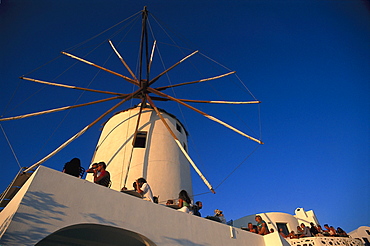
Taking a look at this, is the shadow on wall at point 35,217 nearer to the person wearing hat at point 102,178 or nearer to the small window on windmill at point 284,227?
the person wearing hat at point 102,178

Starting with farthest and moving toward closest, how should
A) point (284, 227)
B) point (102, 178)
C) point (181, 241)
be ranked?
1. point (284, 227)
2. point (102, 178)
3. point (181, 241)

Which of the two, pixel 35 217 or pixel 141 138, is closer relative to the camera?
pixel 35 217

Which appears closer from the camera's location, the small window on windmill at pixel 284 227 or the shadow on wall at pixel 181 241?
the shadow on wall at pixel 181 241

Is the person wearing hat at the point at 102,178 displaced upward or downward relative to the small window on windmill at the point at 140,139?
downward

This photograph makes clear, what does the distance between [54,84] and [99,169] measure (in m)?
6.64

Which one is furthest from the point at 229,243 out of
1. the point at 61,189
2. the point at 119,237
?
→ the point at 61,189

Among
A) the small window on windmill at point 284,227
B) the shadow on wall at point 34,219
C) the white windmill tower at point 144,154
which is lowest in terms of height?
the shadow on wall at point 34,219

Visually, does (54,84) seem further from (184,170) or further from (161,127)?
(184,170)

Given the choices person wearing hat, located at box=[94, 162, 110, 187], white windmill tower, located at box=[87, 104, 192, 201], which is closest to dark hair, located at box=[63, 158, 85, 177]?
person wearing hat, located at box=[94, 162, 110, 187]

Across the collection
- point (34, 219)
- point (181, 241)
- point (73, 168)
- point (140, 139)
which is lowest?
point (34, 219)

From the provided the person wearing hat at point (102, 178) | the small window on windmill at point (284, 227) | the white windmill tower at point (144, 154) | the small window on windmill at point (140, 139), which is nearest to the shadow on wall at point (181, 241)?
the person wearing hat at point (102, 178)

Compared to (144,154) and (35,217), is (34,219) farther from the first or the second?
(144,154)

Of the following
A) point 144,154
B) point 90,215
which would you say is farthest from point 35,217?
point 144,154

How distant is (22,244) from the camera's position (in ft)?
13.5
